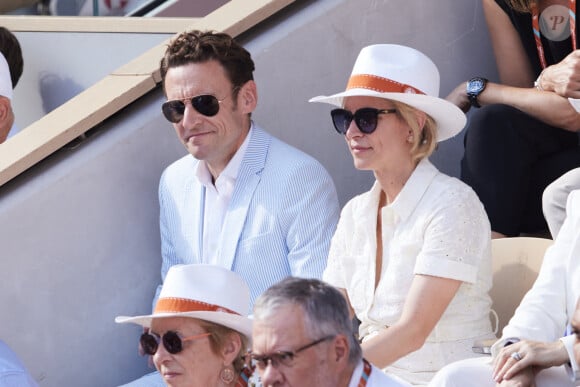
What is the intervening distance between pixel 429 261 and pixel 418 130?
1.59 ft

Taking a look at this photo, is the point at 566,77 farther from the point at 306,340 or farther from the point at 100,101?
the point at 306,340

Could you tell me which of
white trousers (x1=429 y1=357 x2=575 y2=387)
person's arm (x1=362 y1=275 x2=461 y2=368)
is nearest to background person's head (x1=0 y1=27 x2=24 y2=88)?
person's arm (x1=362 y1=275 x2=461 y2=368)

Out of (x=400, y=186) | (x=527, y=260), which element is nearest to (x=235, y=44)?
(x=400, y=186)

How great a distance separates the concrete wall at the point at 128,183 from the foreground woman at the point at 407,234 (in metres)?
1.09

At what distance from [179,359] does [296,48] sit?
1.96 metres

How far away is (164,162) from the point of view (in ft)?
18.4

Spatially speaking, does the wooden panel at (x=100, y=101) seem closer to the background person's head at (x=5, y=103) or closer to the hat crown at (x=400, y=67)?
the background person's head at (x=5, y=103)

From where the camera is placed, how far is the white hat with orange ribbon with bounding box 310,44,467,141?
4508mm

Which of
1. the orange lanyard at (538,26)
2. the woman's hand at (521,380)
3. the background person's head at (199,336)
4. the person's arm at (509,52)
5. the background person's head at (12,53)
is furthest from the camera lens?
the background person's head at (12,53)

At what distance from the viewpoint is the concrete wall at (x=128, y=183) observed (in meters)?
5.33

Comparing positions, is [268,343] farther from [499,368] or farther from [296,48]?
[296,48]

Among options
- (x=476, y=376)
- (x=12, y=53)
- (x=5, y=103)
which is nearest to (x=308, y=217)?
(x=476, y=376)

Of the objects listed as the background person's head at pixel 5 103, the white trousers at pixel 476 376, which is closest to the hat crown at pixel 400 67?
the white trousers at pixel 476 376

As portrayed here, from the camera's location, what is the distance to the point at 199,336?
4.19 metres
